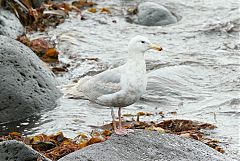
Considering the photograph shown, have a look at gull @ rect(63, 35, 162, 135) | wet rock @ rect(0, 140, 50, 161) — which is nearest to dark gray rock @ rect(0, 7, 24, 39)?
gull @ rect(63, 35, 162, 135)

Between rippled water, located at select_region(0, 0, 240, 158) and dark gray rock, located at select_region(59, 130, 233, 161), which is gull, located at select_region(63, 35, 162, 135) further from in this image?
rippled water, located at select_region(0, 0, 240, 158)

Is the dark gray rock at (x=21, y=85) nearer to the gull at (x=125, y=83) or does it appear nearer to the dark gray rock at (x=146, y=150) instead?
the gull at (x=125, y=83)

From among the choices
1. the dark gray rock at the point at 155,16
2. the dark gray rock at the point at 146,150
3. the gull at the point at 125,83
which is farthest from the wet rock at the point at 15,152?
the dark gray rock at the point at 155,16

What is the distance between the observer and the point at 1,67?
26.5 feet

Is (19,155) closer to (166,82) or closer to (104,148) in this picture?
(104,148)

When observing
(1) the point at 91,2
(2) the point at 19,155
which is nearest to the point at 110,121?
(2) the point at 19,155

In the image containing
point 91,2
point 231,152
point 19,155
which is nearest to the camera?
point 19,155

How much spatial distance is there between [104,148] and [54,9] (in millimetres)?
8838

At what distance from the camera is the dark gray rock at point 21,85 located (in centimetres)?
796

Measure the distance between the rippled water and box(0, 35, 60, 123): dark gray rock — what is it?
179 millimetres

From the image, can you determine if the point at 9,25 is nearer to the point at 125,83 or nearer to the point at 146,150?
the point at 125,83

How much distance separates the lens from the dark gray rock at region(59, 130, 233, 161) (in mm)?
5199

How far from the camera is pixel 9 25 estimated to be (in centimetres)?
1170

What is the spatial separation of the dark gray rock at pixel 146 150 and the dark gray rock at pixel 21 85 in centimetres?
255
